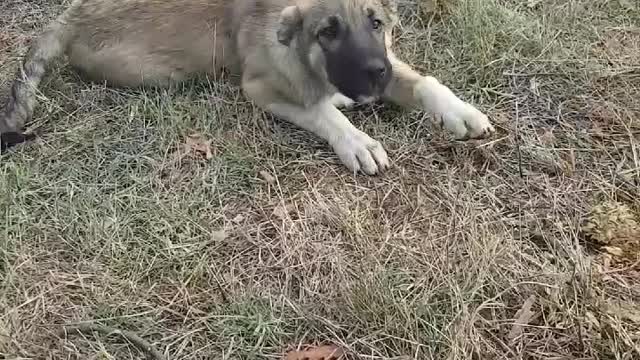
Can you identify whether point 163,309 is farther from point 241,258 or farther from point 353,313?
point 353,313

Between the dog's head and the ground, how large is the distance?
36cm

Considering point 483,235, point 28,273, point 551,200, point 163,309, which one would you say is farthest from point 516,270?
point 28,273

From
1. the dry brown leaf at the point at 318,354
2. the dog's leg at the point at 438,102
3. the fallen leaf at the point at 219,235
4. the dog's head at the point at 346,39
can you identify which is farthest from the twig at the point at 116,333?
the dog's leg at the point at 438,102

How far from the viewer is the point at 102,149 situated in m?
4.35

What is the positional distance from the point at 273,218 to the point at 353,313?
2.50ft

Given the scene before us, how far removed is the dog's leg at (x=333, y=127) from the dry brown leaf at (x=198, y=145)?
36 centimetres

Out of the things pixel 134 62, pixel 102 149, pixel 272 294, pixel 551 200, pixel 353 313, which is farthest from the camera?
pixel 134 62

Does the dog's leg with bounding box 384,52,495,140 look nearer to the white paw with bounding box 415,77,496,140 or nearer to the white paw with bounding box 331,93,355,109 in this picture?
the white paw with bounding box 415,77,496,140

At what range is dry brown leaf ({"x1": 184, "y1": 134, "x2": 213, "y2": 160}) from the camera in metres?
4.27

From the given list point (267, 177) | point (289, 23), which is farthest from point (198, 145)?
point (289, 23)

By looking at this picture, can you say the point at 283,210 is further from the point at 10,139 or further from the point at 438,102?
the point at 10,139

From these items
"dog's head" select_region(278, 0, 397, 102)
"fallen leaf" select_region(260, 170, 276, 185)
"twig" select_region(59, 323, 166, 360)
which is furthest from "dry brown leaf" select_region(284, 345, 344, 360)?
"dog's head" select_region(278, 0, 397, 102)

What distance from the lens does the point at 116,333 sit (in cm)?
334

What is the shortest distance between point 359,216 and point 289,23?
1.08 m
